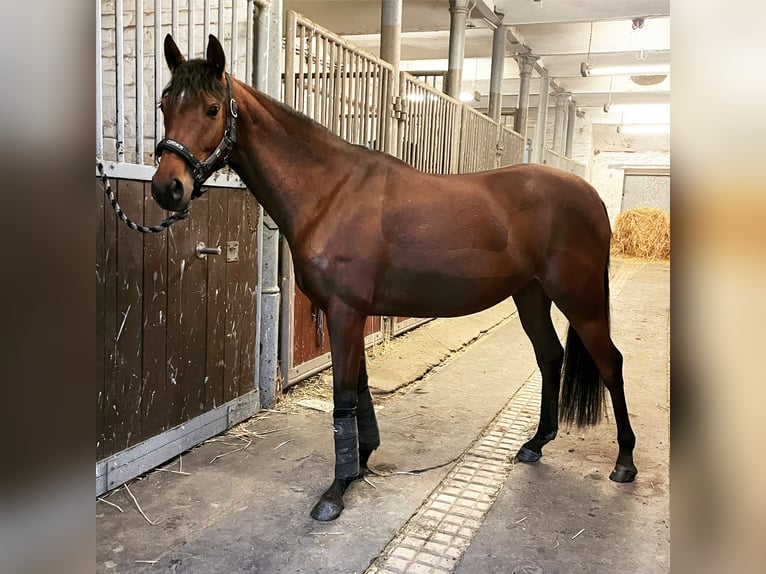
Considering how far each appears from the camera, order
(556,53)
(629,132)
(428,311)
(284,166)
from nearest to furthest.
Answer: (284,166)
(428,311)
(556,53)
(629,132)

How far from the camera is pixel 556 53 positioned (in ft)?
28.9

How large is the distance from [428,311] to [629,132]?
13859 millimetres

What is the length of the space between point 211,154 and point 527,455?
163cm

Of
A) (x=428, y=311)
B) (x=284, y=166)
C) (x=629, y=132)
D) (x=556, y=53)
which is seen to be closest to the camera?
(x=284, y=166)

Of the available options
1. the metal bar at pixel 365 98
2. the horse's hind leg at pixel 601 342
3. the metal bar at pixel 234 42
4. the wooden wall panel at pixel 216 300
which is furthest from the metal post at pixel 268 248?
the horse's hind leg at pixel 601 342

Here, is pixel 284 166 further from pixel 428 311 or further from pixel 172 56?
pixel 428 311

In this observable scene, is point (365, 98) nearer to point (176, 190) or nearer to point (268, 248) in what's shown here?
point (268, 248)

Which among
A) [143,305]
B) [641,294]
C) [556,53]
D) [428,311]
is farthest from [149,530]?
[556,53]

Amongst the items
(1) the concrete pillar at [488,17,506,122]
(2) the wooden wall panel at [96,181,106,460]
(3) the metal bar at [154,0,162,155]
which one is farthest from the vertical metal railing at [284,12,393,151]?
(1) the concrete pillar at [488,17,506,122]

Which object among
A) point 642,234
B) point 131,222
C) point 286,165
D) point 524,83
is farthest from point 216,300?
point 642,234
